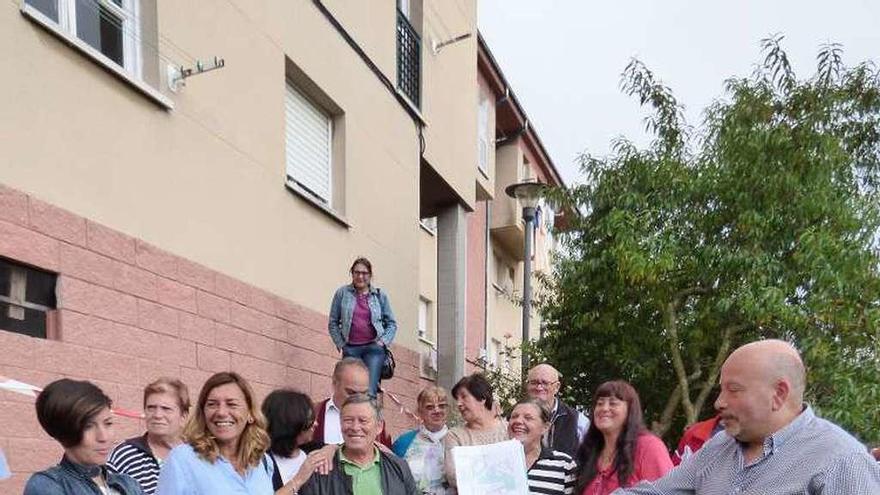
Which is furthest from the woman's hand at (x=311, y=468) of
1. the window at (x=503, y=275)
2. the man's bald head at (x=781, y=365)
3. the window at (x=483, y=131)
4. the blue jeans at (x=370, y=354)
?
the window at (x=503, y=275)

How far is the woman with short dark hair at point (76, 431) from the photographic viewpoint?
3.19 metres

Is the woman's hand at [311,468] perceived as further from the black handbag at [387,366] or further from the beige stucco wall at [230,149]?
the black handbag at [387,366]

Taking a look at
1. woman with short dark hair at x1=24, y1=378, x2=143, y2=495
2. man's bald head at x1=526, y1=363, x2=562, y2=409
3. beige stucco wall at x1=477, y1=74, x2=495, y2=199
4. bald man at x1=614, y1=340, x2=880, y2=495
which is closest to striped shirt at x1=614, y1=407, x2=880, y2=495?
bald man at x1=614, y1=340, x2=880, y2=495

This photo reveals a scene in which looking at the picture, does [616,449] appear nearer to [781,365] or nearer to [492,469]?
[492,469]

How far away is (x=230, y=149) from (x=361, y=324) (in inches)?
79.6

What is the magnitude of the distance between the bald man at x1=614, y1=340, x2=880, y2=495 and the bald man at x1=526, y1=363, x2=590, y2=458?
9.40 ft

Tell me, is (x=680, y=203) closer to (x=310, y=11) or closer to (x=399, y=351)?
(x=399, y=351)

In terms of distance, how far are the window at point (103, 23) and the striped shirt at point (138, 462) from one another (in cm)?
257

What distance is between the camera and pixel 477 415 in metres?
5.38

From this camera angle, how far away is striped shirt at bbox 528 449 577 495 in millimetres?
4797

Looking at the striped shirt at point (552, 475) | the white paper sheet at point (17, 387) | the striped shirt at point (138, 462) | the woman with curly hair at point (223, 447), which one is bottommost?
the striped shirt at point (552, 475)

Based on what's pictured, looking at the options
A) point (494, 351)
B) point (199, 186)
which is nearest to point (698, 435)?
point (199, 186)

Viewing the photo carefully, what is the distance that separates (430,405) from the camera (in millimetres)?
5695

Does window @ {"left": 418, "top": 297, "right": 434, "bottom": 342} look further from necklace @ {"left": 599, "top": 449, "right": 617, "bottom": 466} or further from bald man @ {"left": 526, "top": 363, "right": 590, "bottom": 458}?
necklace @ {"left": 599, "top": 449, "right": 617, "bottom": 466}
